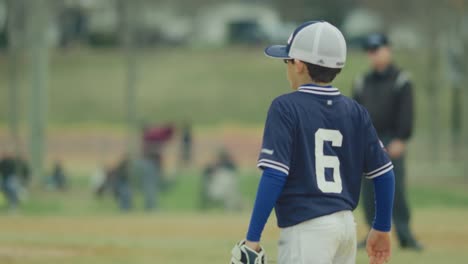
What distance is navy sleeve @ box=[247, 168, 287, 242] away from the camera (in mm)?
5711

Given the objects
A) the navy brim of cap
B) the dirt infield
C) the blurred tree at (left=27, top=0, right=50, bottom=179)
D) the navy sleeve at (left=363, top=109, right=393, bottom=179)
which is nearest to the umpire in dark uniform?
the dirt infield

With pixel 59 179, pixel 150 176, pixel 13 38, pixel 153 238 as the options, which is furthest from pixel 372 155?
pixel 13 38

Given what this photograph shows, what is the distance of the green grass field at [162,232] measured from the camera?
12250 mm

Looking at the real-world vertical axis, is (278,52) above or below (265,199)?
above

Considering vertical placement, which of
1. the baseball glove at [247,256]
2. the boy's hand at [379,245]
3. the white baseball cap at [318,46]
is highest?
the white baseball cap at [318,46]

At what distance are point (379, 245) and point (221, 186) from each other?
17943 millimetres

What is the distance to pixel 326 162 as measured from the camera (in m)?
5.92

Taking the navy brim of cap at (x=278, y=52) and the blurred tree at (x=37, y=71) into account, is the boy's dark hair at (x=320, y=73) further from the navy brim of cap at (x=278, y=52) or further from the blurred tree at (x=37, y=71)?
the blurred tree at (x=37, y=71)

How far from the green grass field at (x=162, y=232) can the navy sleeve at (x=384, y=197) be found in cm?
368

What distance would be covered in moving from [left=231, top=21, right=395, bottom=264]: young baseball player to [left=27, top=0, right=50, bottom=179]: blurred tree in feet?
74.1

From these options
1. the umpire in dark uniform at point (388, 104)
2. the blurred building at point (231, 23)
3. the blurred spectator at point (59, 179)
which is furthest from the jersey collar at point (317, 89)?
the blurred building at point (231, 23)

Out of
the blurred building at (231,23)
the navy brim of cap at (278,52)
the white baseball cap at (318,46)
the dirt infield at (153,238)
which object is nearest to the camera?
the white baseball cap at (318,46)

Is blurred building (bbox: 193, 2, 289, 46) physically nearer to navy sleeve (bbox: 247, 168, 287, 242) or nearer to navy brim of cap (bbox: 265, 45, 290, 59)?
navy brim of cap (bbox: 265, 45, 290, 59)

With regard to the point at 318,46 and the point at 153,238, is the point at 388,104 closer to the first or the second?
the point at 153,238
